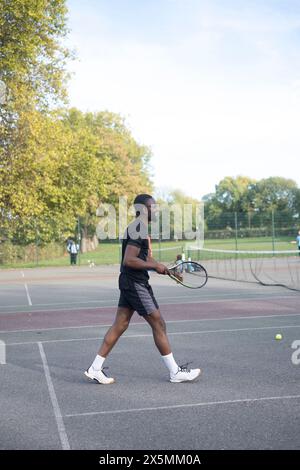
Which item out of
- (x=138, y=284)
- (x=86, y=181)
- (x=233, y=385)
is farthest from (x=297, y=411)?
(x=86, y=181)

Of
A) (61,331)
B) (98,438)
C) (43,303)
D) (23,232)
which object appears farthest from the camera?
(23,232)

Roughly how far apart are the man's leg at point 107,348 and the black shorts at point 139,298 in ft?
0.43

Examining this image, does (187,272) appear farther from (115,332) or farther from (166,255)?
(166,255)

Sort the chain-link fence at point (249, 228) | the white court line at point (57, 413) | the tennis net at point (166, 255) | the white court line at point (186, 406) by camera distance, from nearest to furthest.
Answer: the white court line at point (57, 413), the white court line at point (186, 406), the tennis net at point (166, 255), the chain-link fence at point (249, 228)

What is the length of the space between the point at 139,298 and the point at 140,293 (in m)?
0.06

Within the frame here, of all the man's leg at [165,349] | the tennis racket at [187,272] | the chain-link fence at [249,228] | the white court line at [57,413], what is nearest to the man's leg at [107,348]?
the man's leg at [165,349]

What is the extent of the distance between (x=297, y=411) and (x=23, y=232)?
30435 millimetres

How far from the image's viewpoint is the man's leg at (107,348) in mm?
6594

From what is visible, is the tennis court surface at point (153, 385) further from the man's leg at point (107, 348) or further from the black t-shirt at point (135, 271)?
the black t-shirt at point (135, 271)

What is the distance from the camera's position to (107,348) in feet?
21.8

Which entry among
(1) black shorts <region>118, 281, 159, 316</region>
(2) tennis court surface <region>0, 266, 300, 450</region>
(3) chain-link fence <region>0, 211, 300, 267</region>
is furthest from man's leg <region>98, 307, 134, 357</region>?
(3) chain-link fence <region>0, 211, 300, 267</region>

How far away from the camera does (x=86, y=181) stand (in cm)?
3462

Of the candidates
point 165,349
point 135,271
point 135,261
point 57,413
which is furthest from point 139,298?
point 57,413
